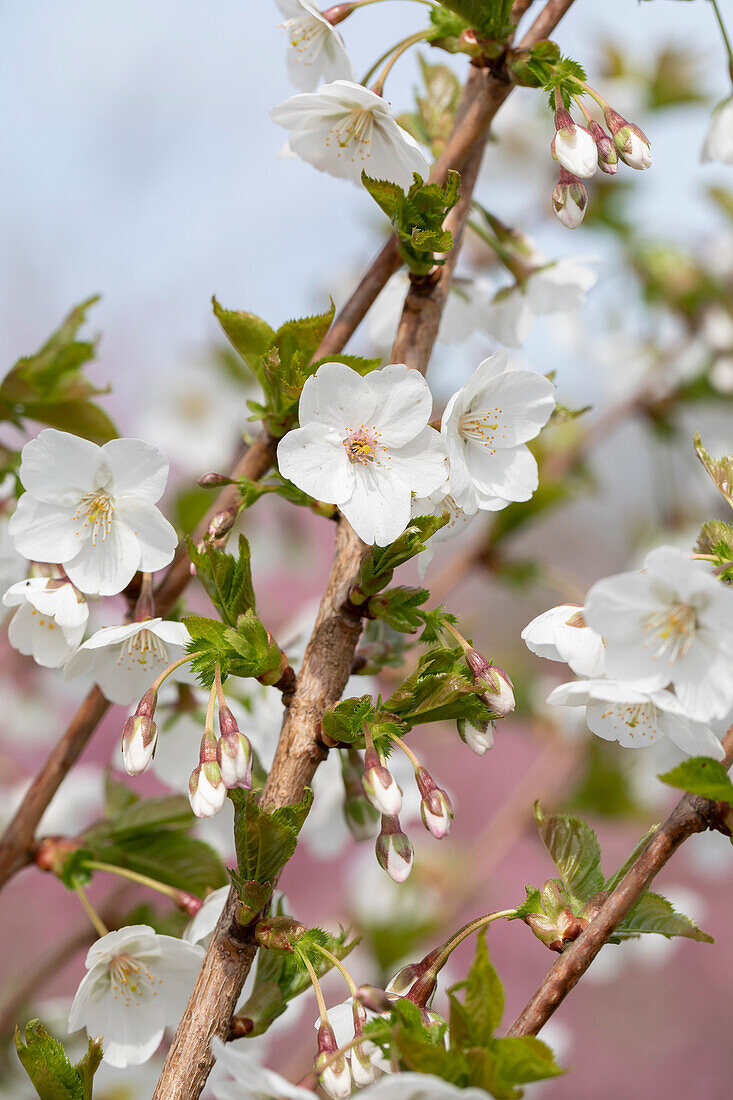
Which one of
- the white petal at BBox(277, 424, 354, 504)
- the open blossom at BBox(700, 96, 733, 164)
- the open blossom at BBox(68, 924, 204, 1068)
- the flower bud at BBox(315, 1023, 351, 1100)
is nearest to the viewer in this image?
the flower bud at BBox(315, 1023, 351, 1100)

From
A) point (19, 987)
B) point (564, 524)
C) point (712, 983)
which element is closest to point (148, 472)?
point (19, 987)

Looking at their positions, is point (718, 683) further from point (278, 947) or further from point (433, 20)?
point (433, 20)

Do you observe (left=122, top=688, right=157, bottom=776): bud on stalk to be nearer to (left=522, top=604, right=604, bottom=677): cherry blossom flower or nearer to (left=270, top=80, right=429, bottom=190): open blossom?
(left=522, top=604, right=604, bottom=677): cherry blossom flower

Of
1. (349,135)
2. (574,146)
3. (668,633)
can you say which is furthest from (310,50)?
(668,633)

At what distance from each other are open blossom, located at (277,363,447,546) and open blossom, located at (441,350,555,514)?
0.05 metres

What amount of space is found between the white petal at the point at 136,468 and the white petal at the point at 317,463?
0.38ft

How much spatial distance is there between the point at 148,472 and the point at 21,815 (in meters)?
0.37

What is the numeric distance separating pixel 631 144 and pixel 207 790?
0.55 meters

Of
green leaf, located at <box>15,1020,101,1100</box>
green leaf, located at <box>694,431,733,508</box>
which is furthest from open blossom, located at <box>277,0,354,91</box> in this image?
green leaf, located at <box>15,1020,101,1100</box>

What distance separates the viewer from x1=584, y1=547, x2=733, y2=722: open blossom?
0.57 metres

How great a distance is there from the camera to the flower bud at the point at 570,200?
0.73 meters

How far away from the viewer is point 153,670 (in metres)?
0.80

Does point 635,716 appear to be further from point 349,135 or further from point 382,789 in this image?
point 349,135

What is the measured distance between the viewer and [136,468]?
A: 748 millimetres
